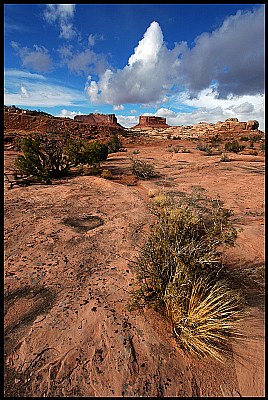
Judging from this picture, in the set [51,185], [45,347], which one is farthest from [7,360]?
[51,185]

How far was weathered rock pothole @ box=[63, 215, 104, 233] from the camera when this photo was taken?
5.36 metres

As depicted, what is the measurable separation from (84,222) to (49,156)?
6.40 metres

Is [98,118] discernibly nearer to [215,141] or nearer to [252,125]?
[252,125]

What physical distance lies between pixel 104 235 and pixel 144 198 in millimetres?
2951

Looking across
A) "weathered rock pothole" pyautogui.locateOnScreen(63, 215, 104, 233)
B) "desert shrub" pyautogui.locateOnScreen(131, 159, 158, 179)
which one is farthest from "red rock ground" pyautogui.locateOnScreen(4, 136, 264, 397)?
"desert shrub" pyautogui.locateOnScreen(131, 159, 158, 179)

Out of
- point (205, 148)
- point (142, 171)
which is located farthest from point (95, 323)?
point (205, 148)

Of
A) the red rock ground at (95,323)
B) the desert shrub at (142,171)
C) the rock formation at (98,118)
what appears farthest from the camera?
the rock formation at (98,118)

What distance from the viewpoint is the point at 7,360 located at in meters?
2.34

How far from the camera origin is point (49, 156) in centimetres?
1096

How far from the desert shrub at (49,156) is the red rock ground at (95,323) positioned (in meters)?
4.88

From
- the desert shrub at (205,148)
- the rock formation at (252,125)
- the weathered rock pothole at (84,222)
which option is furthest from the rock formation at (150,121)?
the weathered rock pothole at (84,222)

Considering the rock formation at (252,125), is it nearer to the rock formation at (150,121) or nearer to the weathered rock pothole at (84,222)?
the rock formation at (150,121)

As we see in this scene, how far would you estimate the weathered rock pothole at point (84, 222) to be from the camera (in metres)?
5.36

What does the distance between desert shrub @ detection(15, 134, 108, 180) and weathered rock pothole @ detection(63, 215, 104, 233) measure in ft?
16.1
